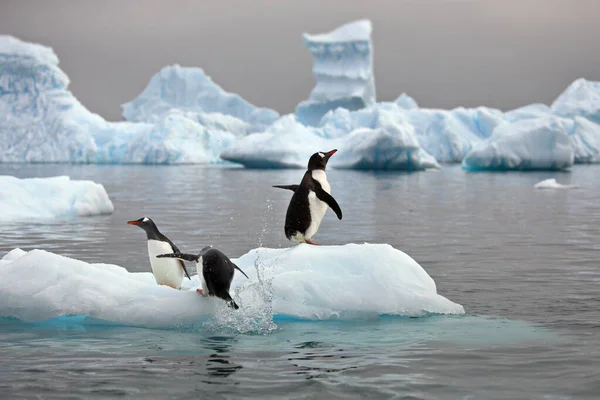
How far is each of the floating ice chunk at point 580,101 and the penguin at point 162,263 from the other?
60795 mm

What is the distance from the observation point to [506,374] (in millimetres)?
4457

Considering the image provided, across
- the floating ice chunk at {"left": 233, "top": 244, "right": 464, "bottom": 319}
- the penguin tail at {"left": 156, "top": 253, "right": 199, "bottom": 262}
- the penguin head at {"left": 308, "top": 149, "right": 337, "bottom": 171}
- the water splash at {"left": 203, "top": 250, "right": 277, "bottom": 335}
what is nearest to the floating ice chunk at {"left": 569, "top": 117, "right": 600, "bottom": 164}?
the penguin head at {"left": 308, "top": 149, "right": 337, "bottom": 171}

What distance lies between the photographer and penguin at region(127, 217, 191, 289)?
6.46 m

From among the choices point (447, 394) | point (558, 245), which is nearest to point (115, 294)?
point (447, 394)

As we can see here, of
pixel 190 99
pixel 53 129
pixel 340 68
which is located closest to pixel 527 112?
pixel 340 68

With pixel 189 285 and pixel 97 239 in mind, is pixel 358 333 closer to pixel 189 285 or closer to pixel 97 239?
pixel 189 285

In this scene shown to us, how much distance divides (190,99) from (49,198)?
2976 inches

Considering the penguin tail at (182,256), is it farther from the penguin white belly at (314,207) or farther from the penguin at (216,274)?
the penguin white belly at (314,207)

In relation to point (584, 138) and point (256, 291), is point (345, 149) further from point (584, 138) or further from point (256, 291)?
point (256, 291)

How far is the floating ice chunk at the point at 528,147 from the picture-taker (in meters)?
43.6

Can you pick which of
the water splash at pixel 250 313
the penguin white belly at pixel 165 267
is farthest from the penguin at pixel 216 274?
the penguin white belly at pixel 165 267

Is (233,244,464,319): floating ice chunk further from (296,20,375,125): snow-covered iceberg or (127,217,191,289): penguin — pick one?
(296,20,375,125): snow-covered iceberg

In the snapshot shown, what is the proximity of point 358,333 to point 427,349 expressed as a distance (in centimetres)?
63

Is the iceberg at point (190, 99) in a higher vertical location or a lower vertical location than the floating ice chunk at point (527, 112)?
higher
